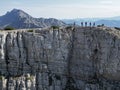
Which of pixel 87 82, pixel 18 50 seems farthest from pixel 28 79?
pixel 87 82

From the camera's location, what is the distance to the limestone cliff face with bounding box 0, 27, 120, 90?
93.8m

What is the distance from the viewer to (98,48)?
310 feet

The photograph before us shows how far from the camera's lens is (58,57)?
9694cm

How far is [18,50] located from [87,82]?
2075 cm

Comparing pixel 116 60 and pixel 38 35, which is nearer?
pixel 116 60

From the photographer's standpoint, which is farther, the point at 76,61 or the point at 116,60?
the point at 76,61

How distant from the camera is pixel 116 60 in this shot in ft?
300

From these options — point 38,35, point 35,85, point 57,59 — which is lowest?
point 35,85

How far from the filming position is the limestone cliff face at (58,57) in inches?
3693

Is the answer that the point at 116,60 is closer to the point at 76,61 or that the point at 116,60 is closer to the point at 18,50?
the point at 76,61

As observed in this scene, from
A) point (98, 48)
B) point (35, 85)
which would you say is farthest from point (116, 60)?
point (35, 85)

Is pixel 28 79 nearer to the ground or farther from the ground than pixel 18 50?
nearer to the ground

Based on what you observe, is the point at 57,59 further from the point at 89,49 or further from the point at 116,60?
the point at 116,60

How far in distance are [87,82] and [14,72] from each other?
65.9 feet
